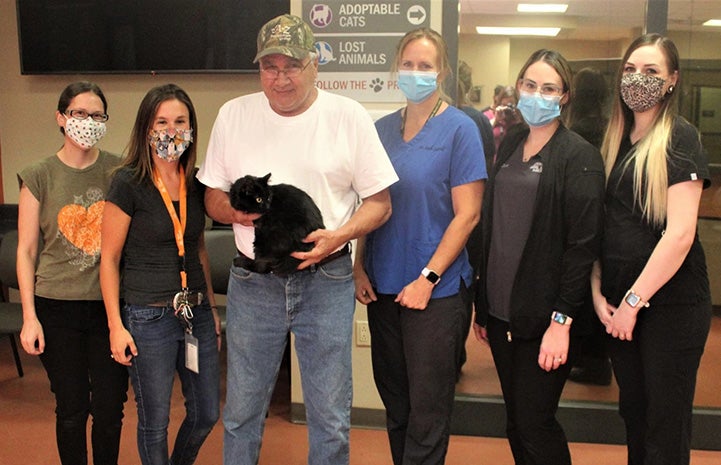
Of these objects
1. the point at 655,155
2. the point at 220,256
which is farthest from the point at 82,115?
the point at 655,155

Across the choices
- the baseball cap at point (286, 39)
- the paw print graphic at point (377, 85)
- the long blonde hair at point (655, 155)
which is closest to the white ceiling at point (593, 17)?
the paw print graphic at point (377, 85)

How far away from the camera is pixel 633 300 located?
2.06 meters

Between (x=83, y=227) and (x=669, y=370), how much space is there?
6.43 ft

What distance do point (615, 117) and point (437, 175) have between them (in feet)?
2.11

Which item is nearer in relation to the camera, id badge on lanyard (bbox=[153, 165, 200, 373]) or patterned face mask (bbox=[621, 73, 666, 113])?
patterned face mask (bbox=[621, 73, 666, 113])

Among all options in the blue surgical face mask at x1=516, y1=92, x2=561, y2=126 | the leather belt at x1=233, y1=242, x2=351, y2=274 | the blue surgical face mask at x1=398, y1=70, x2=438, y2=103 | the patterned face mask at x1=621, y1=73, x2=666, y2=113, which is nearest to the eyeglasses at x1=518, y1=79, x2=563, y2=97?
the blue surgical face mask at x1=516, y1=92, x2=561, y2=126

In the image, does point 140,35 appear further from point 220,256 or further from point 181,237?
point 181,237

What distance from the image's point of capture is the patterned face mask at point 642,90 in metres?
2.11

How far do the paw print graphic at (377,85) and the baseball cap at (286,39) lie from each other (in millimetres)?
1179

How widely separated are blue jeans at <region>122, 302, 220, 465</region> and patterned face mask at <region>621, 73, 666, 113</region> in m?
1.57

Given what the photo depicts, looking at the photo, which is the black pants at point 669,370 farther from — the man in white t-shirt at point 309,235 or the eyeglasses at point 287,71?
the eyeglasses at point 287,71

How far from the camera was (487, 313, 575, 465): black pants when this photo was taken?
220 cm

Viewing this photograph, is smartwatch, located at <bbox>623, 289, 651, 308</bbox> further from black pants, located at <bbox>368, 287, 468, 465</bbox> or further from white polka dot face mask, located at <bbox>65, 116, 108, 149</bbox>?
white polka dot face mask, located at <bbox>65, 116, 108, 149</bbox>

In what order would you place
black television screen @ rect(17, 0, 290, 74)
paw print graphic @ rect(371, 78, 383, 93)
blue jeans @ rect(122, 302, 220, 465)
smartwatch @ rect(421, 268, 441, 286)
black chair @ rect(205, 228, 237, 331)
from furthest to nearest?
black television screen @ rect(17, 0, 290, 74)
black chair @ rect(205, 228, 237, 331)
paw print graphic @ rect(371, 78, 383, 93)
blue jeans @ rect(122, 302, 220, 465)
smartwatch @ rect(421, 268, 441, 286)
